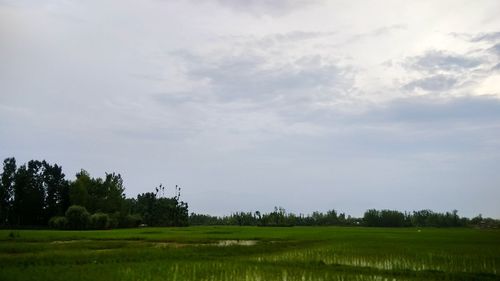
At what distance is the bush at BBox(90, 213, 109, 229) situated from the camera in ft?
266

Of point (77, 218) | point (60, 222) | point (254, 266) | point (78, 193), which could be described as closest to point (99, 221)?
point (77, 218)

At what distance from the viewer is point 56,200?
3735 inches

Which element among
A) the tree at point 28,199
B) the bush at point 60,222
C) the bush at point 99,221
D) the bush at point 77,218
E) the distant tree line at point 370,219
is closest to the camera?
the bush at point 60,222

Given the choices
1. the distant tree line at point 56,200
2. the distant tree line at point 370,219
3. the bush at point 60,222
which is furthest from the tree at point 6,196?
the distant tree line at point 370,219

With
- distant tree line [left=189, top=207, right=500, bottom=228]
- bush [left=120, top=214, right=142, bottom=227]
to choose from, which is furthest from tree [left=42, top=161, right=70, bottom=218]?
distant tree line [left=189, top=207, right=500, bottom=228]

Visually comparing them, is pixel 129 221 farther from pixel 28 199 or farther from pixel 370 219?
pixel 370 219

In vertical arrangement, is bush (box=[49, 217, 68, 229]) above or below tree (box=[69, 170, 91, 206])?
below

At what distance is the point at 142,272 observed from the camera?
20625 millimetres

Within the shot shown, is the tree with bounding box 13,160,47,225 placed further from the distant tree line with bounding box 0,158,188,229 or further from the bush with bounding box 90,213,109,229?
the bush with bounding box 90,213,109,229

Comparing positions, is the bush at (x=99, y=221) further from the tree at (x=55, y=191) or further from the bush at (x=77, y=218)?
the tree at (x=55, y=191)

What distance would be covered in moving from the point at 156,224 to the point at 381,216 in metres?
67.7

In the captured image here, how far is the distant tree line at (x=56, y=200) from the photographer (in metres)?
82.2

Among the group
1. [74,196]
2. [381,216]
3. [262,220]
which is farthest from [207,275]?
[381,216]

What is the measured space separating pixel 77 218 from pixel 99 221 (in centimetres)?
390
